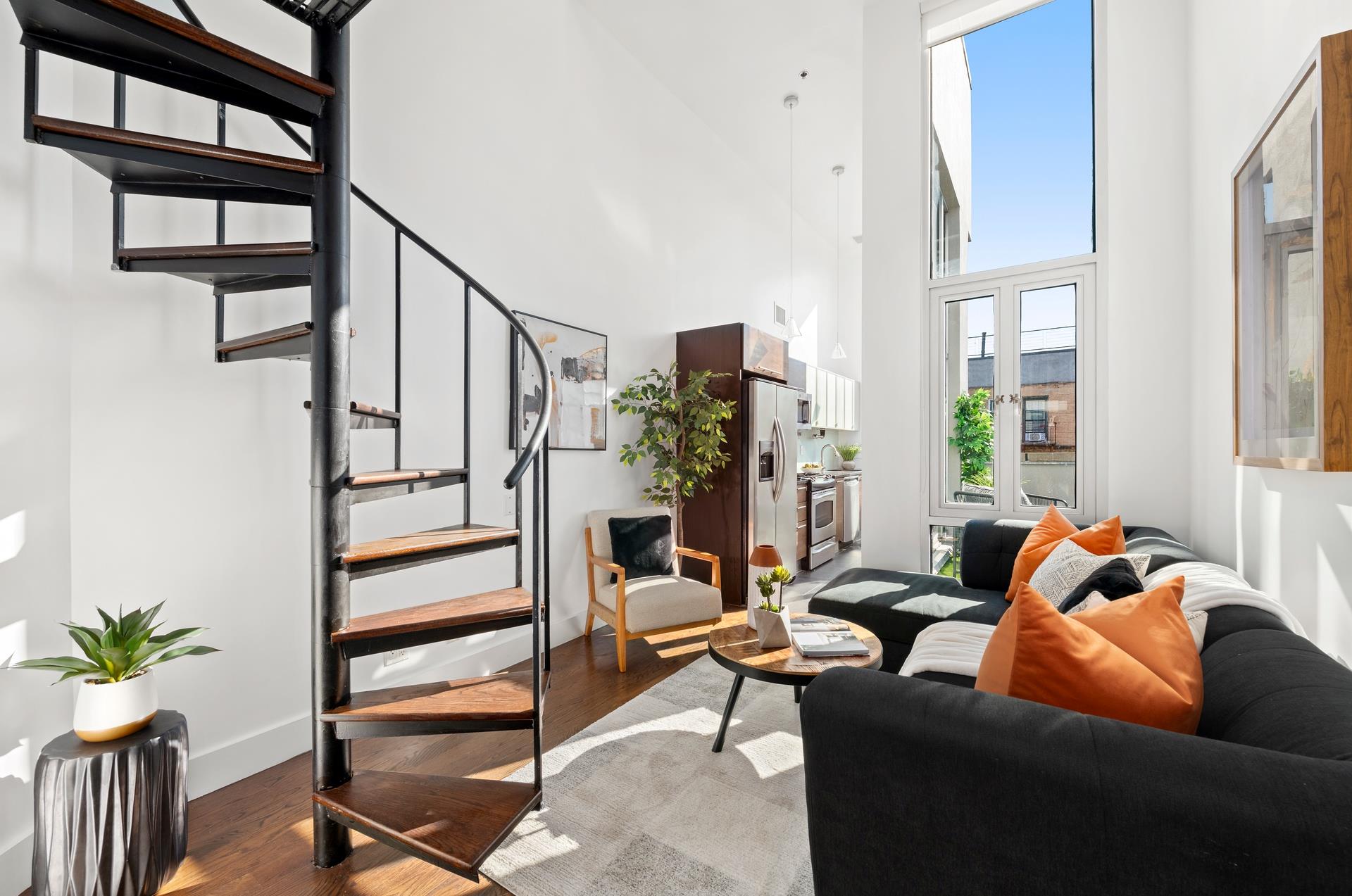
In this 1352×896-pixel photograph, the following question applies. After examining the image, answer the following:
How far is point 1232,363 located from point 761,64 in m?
3.62

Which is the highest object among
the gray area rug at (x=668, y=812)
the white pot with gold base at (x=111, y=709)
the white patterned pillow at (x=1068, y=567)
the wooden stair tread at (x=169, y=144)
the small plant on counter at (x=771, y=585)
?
the wooden stair tread at (x=169, y=144)

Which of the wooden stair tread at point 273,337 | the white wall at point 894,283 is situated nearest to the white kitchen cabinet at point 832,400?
the white wall at point 894,283

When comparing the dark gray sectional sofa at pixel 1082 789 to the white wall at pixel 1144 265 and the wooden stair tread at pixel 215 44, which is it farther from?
the white wall at pixel 1144 265

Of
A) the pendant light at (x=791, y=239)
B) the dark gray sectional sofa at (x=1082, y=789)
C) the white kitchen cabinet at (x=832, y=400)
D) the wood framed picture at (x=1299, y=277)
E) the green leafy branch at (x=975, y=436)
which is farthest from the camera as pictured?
the white kitchen cabinet at (x=832, y=400)

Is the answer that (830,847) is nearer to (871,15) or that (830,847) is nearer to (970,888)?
(970,888)

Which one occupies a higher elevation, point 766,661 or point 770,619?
point 770,619

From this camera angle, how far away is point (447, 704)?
177cm

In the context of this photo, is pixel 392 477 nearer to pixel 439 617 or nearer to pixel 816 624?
pixel 439 617

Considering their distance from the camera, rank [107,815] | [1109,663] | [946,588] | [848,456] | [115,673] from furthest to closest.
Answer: [848,456] < [946,588] < [115,673] < [107,815] < [1109,663]

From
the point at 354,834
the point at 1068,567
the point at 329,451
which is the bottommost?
the point at 354,834

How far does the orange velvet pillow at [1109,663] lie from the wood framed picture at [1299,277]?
0.68 m

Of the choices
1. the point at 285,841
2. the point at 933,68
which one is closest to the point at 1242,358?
the point at 933,68

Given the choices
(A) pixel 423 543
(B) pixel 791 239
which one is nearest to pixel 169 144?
(A) pixel 423 543

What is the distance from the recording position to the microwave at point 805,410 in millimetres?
6359
